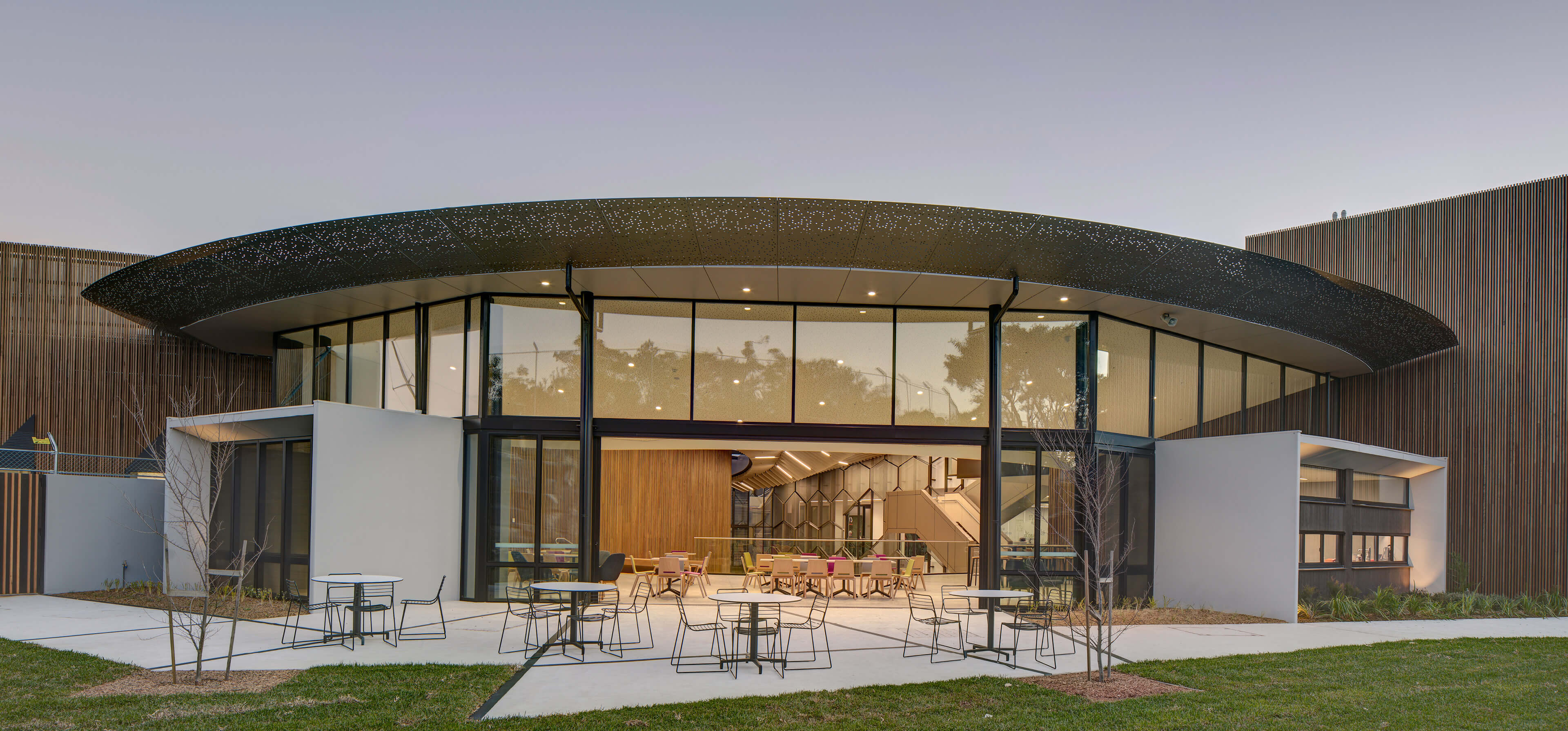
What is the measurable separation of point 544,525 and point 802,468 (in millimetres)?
12418

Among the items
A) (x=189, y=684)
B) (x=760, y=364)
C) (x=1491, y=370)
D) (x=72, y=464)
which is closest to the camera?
(x=189, y=684)

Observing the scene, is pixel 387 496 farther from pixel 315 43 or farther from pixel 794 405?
pixel 315 43

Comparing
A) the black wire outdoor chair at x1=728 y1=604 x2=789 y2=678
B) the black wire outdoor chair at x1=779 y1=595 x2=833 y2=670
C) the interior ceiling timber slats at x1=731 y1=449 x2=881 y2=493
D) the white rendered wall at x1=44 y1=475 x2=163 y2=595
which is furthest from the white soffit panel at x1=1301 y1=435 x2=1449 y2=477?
the white rendered wall at x1=44 y1=475 x2=163 y2=595

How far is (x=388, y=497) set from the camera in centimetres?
1137

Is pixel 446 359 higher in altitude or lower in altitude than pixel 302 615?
higher

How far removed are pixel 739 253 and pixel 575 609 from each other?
447cm

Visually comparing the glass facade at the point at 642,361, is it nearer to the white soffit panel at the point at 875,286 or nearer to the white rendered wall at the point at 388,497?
the white rendered wall at the point at 388,497

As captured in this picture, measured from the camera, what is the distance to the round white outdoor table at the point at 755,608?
738 centimetres

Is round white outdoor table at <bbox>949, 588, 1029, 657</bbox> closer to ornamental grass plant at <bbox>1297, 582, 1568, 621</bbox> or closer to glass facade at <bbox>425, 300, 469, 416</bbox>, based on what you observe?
ornamental grass plant at <bbox>1297, 582, 1568, 621</bbox>

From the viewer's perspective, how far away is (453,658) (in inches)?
302

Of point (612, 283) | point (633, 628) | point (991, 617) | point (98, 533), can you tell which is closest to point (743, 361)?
point (612, 283)

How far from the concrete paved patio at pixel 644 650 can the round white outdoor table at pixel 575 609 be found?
14 cm

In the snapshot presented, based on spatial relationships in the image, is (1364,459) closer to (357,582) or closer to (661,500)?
(661,500)

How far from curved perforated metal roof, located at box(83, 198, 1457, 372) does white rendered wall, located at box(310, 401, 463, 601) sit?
1.98m
